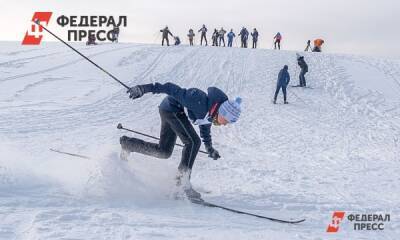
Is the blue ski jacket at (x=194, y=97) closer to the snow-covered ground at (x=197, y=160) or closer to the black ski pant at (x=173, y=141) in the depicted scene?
the black ski pant at (x=173, y=141)

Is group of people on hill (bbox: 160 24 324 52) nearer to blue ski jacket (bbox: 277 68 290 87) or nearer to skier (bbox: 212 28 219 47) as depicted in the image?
skier (bbox: 212 28 219 47)

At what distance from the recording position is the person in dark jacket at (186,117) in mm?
5305

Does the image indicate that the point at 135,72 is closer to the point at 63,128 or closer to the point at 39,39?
the point at 63,128

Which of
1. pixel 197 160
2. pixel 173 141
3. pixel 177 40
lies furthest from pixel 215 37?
pixel 173 141

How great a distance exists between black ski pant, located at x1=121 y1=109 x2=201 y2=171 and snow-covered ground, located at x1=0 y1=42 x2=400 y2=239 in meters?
0.33

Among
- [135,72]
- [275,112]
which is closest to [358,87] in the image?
[275,112]

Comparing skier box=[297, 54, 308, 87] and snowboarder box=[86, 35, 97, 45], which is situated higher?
snowboarder box=[86, 35, 97, 45]

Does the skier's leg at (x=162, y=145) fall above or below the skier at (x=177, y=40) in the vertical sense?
below

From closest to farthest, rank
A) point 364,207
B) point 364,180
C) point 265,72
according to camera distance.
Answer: point 364,207 → point 364,180 → point 265,72

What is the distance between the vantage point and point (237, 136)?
10922mm

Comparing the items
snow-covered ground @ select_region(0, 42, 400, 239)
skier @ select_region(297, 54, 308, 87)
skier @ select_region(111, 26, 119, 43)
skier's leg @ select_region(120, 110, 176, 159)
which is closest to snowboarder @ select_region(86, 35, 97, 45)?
skier @ select_region(111, 26, 119, 43)

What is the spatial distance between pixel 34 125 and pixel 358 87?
47.3ft

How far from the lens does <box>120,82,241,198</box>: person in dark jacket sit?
17.4ft

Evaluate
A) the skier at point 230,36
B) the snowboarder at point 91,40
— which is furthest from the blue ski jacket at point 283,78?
the snowboarder at point 91,40
